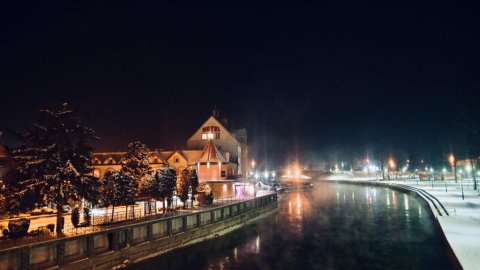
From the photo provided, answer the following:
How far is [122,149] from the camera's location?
3469 inches

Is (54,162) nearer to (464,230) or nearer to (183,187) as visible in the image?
(183,187)

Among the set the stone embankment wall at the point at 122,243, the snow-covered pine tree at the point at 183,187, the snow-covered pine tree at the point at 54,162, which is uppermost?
the snow-covered pine tree at the point at 54,162

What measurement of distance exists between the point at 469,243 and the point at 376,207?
39.1 metres

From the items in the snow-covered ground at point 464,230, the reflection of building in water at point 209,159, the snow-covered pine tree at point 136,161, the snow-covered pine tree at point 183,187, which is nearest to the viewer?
the snow-covered ground at point 464,230

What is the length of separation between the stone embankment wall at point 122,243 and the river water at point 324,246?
3.85ft

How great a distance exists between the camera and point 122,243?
91.2 ft

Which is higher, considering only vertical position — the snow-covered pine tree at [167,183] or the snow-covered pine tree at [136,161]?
the snow-covered pine tree at [136,161]

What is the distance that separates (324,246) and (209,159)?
114 ft

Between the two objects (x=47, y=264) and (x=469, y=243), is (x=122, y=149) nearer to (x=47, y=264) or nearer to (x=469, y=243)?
(x=47, y=264)

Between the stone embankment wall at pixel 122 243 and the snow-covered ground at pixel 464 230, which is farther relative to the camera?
the stone embankment wall at pixel 122 243

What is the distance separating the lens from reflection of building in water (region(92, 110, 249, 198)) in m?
62.1

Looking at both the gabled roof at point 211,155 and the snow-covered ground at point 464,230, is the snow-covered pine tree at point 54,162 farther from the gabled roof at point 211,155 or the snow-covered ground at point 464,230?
the gabled roof at point 211,155

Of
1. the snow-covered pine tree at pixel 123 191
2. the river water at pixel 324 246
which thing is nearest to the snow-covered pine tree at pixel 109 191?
the snow-covered pine tree at pixel 123 191

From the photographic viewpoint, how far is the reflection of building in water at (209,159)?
6206 cm
